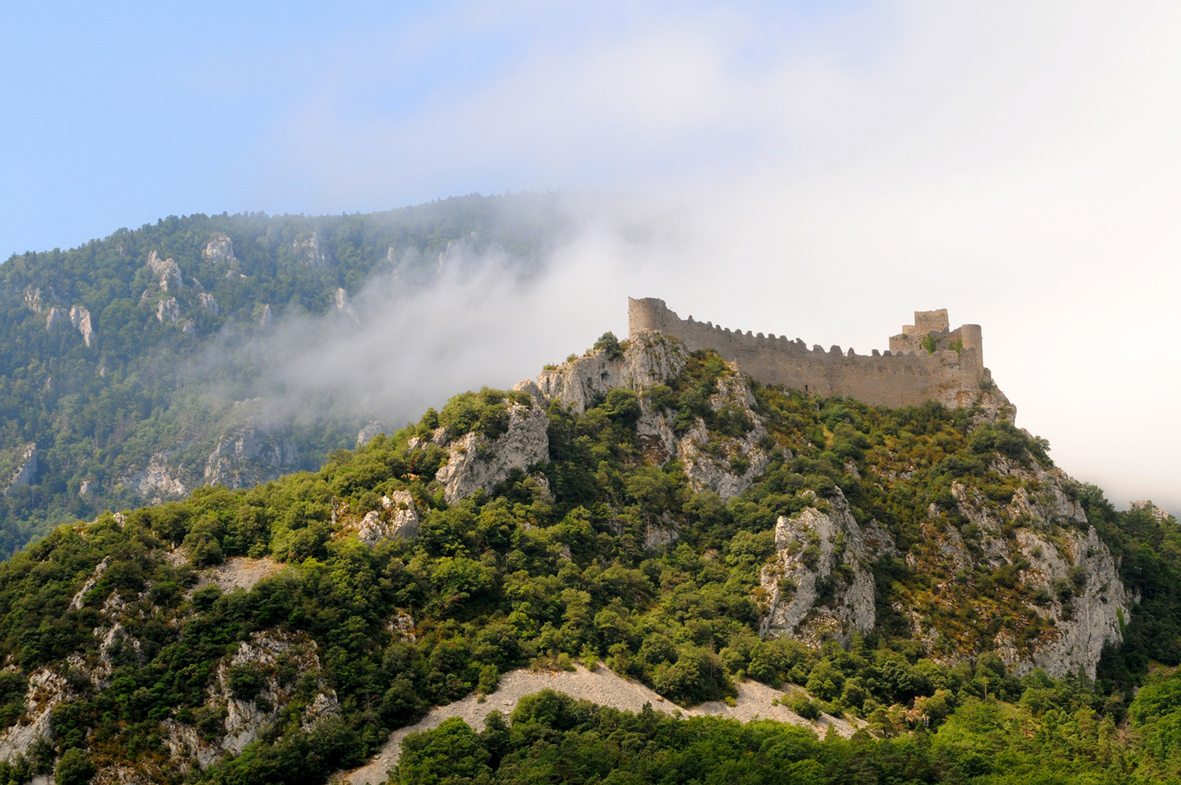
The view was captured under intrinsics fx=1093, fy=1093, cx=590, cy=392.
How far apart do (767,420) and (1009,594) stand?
1025 inches

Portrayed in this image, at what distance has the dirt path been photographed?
63688 millimetres

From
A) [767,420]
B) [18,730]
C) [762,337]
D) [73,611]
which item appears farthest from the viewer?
[762,337]

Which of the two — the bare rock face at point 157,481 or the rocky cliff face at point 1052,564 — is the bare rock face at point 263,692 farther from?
the bare rock face at point 157,481

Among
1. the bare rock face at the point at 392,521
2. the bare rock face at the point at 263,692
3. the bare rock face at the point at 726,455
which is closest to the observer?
the bare rock face at the point at 263,692

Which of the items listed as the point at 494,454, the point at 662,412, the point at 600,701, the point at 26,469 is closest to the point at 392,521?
the point at 494,454

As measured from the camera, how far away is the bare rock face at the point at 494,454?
84.2 m

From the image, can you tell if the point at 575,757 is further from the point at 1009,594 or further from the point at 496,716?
the point at 1009,594

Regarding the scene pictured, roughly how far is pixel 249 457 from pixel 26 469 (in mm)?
34265

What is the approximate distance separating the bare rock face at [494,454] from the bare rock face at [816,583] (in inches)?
818

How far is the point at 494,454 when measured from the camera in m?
86.8

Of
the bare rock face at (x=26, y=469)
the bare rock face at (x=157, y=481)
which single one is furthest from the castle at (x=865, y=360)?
the bare rock face at (x=26, y=469)

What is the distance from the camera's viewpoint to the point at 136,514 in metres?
76.8

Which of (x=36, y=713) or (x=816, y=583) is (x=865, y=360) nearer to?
(x=816, y=583)

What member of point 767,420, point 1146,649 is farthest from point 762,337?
point 1146,649
